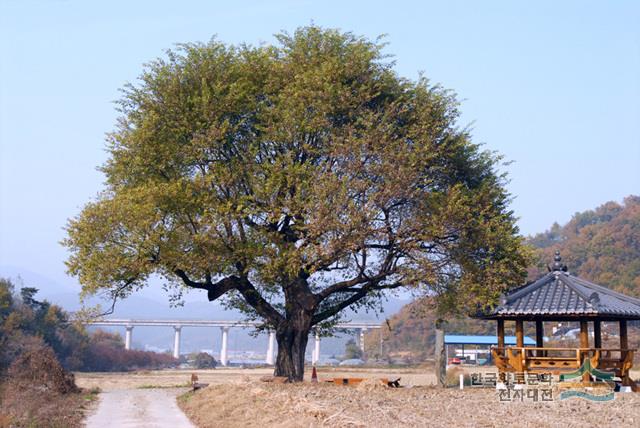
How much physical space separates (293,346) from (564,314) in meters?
11.5

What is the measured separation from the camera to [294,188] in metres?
32.6

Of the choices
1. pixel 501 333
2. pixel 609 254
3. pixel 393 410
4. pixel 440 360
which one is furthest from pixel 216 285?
pixel 609 254

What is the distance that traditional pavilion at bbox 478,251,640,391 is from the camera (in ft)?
95.5

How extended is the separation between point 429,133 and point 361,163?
11.2ft

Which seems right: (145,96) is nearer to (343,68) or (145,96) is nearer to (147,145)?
(147,145)

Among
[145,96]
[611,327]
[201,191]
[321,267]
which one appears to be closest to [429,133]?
[321,267]

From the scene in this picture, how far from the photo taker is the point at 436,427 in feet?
59.2

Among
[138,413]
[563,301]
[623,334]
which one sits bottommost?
[138,413]

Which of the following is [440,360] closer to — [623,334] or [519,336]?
[519,336]

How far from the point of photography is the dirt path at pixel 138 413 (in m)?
22.7

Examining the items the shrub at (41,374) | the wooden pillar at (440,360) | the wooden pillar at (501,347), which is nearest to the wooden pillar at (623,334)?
the wooden pillar at (501,347)

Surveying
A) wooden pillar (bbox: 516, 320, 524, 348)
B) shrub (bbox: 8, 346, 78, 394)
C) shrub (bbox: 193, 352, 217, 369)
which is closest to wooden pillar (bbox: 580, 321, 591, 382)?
wooden pillar (bbox: 516, 320, 524, 348)

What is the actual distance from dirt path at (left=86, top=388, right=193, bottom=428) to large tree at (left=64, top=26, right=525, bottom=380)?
174 inches

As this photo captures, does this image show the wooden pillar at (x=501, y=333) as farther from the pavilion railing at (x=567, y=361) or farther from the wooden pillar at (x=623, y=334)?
the wooden pillar at (x=623, y=334)
